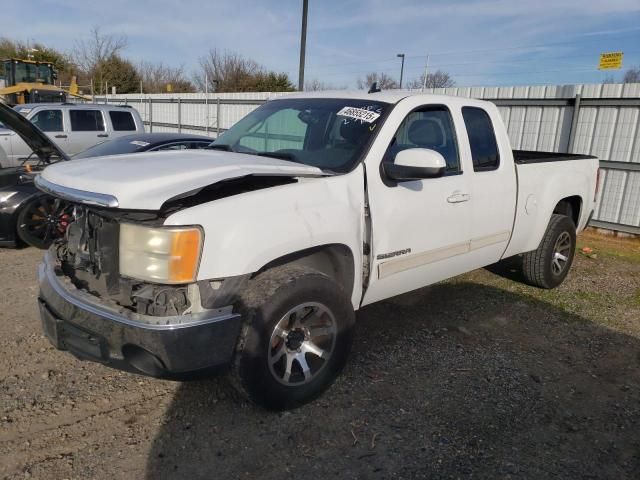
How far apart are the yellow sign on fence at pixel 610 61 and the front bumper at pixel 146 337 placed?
31.7 ft

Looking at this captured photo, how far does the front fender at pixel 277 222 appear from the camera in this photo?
8.29 feet

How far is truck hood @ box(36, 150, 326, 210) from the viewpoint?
2467 mm

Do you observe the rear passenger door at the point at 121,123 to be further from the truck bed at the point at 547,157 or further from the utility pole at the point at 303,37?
the truck bed at the point at 547,157

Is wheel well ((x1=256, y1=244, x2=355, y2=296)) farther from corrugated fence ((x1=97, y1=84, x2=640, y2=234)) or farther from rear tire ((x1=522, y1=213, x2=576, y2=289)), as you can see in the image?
corrugated fence ((x1=97, y1=84, x2=640, y2=234))

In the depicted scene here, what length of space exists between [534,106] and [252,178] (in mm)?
7815

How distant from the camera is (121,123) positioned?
40.5 feet

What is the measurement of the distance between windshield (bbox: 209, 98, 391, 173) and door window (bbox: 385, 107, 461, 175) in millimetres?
262

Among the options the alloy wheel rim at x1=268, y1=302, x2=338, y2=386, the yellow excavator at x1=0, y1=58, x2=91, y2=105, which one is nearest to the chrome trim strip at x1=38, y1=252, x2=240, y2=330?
the alloy wheel rim at x1=268, y1=302, x2=338, y2=386

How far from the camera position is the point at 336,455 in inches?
106

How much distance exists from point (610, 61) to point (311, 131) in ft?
27.4

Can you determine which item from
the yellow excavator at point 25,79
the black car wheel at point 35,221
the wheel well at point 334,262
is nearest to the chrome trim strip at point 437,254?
the wheel well at point 334,262

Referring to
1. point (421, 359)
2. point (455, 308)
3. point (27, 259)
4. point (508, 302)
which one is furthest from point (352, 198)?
point (27, 259)

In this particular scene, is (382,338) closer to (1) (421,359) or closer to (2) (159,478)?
(1) (421,359)

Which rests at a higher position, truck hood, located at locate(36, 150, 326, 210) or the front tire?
truck hood, located at locate(36, 150, 326, 210)
